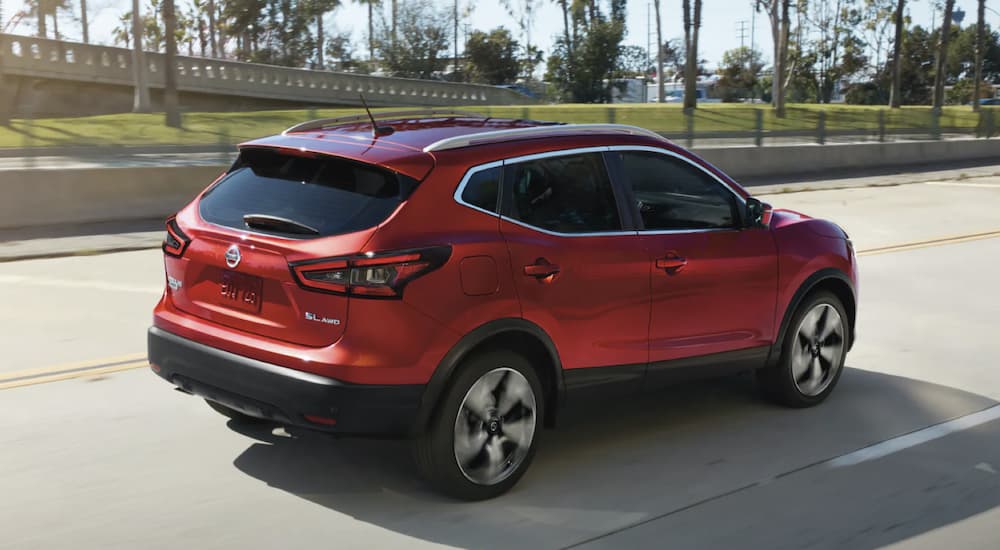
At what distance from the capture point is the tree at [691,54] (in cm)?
5694

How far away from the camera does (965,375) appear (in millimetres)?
7500

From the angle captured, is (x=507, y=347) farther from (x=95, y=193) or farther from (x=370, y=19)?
(x=370, y=19)

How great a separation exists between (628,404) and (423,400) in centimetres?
224

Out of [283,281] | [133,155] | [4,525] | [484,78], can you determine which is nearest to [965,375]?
[283,281]

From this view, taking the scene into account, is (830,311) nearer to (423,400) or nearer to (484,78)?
(423,400)

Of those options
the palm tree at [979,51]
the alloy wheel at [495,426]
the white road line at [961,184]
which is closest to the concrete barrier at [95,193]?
the alloy wheel at [495,426]

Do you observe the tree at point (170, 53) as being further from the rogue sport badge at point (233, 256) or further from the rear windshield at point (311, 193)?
the rogue sport badge at point (233, 256)

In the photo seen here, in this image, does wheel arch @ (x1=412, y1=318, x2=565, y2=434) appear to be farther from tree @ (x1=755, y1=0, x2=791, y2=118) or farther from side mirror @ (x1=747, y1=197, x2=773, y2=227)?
tree @ (x1=755, y1=0, x2=791, y2=118)

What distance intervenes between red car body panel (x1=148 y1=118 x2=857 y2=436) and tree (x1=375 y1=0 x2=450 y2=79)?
229 feet

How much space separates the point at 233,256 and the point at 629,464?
2.12 metres

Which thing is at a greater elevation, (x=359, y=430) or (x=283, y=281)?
(x=283, y=281)

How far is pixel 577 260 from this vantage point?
5.21 metres

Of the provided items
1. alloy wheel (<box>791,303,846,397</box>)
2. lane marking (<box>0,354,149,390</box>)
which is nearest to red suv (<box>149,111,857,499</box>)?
alloy wheel (<box>791,303,846,397</box>)

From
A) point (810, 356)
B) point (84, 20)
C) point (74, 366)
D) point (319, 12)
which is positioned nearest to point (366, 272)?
point (810, 356)
